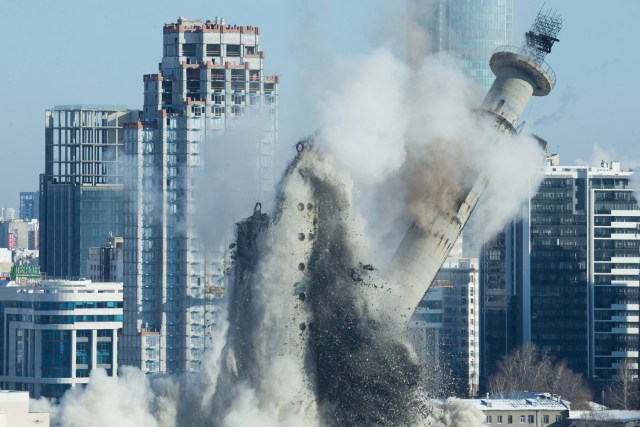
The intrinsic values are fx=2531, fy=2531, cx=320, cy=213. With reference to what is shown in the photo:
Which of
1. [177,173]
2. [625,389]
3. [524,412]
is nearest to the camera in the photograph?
[524,412]

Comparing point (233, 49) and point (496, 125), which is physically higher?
point (233, 49)

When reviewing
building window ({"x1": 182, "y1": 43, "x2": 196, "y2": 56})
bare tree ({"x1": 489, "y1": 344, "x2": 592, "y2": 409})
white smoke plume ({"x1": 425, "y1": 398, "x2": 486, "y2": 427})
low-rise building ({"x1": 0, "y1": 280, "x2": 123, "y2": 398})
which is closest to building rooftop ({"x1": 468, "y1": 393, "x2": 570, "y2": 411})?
bare tree ({"x1": 489, "y1": 344, "x2": 592, "y2": 409})

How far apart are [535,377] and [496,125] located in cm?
8076

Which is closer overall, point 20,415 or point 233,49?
point 20,415

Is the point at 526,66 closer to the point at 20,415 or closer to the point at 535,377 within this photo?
the point at 20,415

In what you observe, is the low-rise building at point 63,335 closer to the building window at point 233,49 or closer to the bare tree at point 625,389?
the building window at point 233,49

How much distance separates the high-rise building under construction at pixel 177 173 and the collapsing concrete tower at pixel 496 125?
6751cm

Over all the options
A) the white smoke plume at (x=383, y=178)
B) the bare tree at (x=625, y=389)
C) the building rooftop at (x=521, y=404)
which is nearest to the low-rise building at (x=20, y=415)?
the white smoke plume at (x=383, y=178)

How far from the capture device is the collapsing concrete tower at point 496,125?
9981 centimetres

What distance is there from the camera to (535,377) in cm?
18050

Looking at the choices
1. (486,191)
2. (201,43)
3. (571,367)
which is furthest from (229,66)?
(486,191)

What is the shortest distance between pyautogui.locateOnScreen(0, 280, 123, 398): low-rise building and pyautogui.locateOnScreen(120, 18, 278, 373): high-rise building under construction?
2649 mm

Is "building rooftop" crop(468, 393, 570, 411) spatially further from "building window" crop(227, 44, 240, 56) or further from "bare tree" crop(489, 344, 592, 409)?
"building window" crop(227, 44, 240, 56)

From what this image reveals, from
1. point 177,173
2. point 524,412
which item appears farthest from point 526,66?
point 177,173
